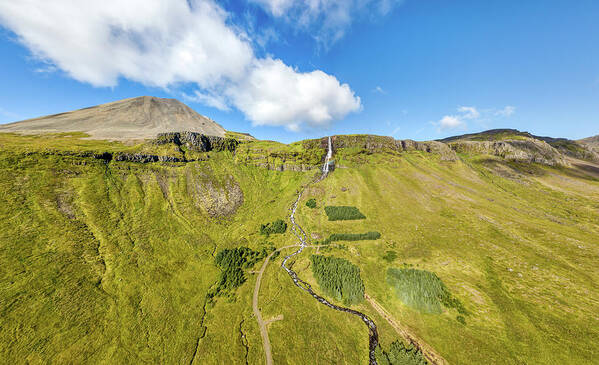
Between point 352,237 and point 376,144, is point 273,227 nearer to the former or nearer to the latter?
point 352,237

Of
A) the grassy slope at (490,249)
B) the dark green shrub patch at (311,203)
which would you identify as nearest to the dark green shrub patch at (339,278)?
the grassy slope at (490,249)

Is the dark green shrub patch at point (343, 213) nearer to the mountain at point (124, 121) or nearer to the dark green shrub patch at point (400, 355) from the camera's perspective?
the dark green shrub patch at point (400, 355)

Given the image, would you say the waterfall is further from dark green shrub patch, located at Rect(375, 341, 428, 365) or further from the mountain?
the mountain

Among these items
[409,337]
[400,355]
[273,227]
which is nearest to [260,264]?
[273,227]

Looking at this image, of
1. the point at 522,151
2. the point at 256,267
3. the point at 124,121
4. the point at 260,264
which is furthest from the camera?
the point at 124,121

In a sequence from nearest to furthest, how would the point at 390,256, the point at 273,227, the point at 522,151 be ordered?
the point at 390,256, the point at 273,227, the point at 522,151

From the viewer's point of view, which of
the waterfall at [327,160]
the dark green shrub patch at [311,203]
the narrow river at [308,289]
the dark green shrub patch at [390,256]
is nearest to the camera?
the narrow river at [308,289]

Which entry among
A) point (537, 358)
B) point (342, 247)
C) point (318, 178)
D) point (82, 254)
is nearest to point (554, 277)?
point (537, 358)
